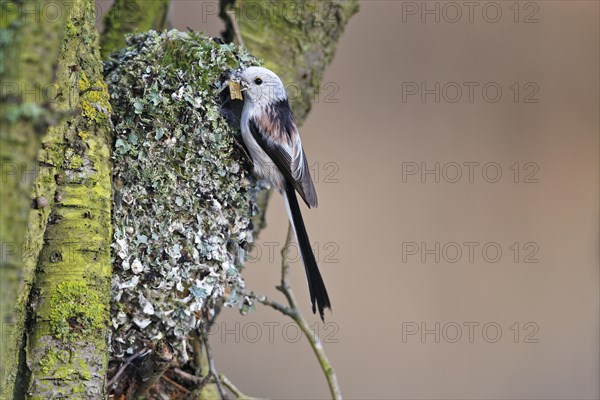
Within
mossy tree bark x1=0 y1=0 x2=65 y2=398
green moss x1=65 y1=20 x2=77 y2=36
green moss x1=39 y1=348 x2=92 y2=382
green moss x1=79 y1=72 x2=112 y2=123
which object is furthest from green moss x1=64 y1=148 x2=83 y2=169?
mossy tree bark x1=0 y1=0 x2=65 y2=398

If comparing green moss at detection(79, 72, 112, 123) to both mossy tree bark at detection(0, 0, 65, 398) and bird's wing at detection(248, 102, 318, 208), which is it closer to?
bird's wing at detection(248, 102, 318, 208)

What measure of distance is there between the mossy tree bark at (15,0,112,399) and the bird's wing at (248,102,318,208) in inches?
19.4

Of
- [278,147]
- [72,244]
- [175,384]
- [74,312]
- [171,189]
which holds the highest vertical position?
[278,147]

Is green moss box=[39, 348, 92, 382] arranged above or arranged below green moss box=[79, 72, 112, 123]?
below

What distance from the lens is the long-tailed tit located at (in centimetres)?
219

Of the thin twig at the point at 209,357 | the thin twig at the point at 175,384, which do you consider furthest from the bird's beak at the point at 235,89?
the thin twig at the point at 175,384

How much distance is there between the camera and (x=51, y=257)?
172cm

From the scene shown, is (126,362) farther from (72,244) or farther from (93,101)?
(93,101)

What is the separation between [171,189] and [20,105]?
3.75 feet

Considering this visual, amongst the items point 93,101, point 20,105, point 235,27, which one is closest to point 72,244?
point 93,101

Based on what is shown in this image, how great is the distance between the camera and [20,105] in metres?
0.89

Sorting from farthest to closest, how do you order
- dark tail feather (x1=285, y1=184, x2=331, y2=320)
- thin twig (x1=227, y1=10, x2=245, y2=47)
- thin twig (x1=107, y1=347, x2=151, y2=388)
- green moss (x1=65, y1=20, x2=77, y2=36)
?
thin twig (x1=227, y1=10, x2=245, y2=47), dark tail feather (x1=285, y1=184, x2=331, y2=320), thin twig (x1=107, y1=347, x2=151, y2=388), green moss (x1=65, y1=20, x2=77, y2=36)

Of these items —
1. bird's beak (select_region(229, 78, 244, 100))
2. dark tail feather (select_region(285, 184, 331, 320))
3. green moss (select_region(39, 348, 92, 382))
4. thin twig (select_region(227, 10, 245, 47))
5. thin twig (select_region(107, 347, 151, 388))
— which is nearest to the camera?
green moss (select_region(39, 348, 92, 382))

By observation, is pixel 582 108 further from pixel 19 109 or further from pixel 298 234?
pixel 19 109
